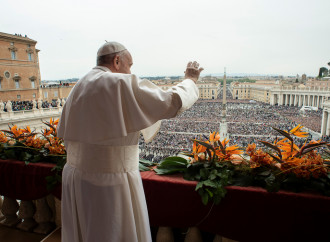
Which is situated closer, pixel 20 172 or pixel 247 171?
pixel 247 171

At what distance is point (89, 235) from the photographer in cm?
94

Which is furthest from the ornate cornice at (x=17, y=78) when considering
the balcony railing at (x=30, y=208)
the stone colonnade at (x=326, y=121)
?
the stone colonnade at (x=326, y=121)

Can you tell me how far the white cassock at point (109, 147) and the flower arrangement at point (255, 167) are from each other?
341 millimetres

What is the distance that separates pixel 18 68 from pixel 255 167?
1231 centimetres

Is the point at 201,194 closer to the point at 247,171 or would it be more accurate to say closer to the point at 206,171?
the point at 206,171

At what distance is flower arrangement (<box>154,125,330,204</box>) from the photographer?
1028mm

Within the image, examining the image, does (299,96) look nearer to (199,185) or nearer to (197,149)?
(197,149)

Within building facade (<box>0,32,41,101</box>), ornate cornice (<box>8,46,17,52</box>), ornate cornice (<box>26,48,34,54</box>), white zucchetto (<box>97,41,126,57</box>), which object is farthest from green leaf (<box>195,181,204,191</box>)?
ornate cornice (<box>26,48,34,54</box>)

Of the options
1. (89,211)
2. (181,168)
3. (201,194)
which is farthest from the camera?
(181,168)

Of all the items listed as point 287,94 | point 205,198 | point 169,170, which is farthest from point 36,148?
point 287,94

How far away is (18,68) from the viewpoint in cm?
1080

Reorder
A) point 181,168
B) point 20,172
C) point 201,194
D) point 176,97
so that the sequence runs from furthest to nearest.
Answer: point 20,172
point 181,168
point 201,194
point 176,97

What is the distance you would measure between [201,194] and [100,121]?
57cm

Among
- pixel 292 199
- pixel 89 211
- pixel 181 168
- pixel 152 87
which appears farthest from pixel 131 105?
pixel 292 199
